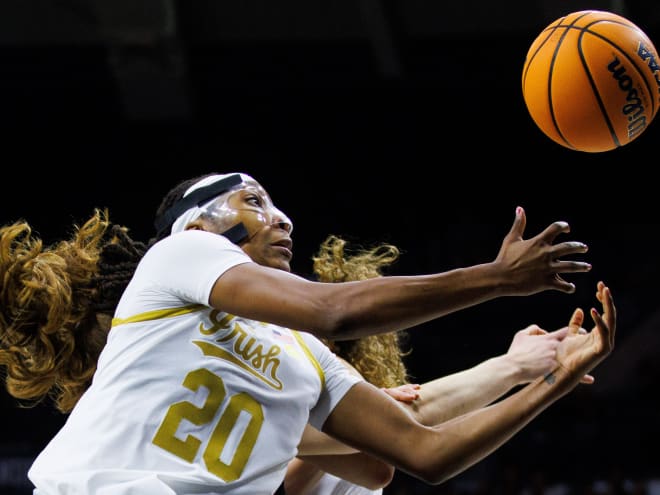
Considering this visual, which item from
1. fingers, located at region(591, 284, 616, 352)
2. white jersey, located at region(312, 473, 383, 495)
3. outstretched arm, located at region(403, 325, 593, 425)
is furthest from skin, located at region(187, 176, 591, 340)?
white jersey, located at region(312, 473, 383, 495)

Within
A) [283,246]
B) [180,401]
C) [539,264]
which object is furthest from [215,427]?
[539,264]

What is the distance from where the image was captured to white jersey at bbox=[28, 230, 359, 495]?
1.97m

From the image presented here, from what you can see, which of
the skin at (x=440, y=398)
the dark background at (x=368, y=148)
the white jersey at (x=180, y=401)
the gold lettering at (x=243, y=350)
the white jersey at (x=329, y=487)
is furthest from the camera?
the dark background at (x=368, y=148)

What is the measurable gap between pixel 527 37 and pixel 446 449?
6.35 m

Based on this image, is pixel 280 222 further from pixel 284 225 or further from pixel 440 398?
pixel 440 398

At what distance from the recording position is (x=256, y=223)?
7.72 ft

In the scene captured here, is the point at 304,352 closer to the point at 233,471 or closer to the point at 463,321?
the point at 233,471

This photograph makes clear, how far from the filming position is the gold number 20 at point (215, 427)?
1999mm

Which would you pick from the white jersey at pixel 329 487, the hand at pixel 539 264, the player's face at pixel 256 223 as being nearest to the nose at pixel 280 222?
the player's face at pixel 256 223

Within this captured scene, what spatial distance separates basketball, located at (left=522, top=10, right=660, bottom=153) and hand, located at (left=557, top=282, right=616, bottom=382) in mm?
658

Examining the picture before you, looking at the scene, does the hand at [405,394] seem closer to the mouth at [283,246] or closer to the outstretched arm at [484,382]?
the outstretched arm at [484,382]

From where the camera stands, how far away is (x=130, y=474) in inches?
76.5

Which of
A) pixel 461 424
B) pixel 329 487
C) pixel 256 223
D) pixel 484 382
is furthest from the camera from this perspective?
pixel 329 487

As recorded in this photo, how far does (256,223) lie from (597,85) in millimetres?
1123
